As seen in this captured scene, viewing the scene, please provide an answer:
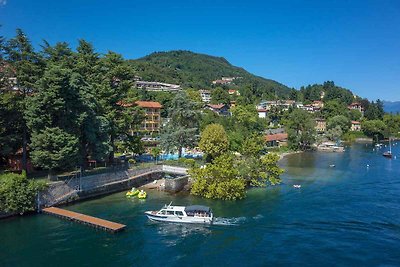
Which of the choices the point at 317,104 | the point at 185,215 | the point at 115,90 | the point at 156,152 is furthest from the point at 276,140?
the point at 317,104

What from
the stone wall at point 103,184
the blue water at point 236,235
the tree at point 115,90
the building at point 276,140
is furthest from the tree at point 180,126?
the building at point 276,140

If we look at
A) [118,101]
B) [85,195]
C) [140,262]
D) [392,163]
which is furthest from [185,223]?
[392,163]

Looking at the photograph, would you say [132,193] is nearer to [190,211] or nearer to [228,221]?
[190,211]

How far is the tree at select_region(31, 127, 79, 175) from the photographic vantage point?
40.9m

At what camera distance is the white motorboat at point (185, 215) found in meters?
36.6

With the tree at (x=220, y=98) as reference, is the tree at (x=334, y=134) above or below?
below

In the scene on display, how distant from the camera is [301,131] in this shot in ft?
344

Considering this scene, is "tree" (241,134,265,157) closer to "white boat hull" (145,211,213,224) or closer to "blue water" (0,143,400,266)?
"blue water" (0,143,400,266)

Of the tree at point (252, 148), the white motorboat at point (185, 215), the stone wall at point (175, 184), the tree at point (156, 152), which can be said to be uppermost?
the tree at point (252, 148)

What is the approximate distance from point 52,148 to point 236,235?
23.0 meters

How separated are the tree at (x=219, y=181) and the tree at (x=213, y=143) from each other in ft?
36.4

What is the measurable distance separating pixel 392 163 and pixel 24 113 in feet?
234

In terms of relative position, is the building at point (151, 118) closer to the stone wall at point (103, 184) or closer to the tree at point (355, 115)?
the stone wall at point (103, 184)

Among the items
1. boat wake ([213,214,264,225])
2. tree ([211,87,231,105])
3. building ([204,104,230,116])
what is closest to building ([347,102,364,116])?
tree ([211,87,231,105])
